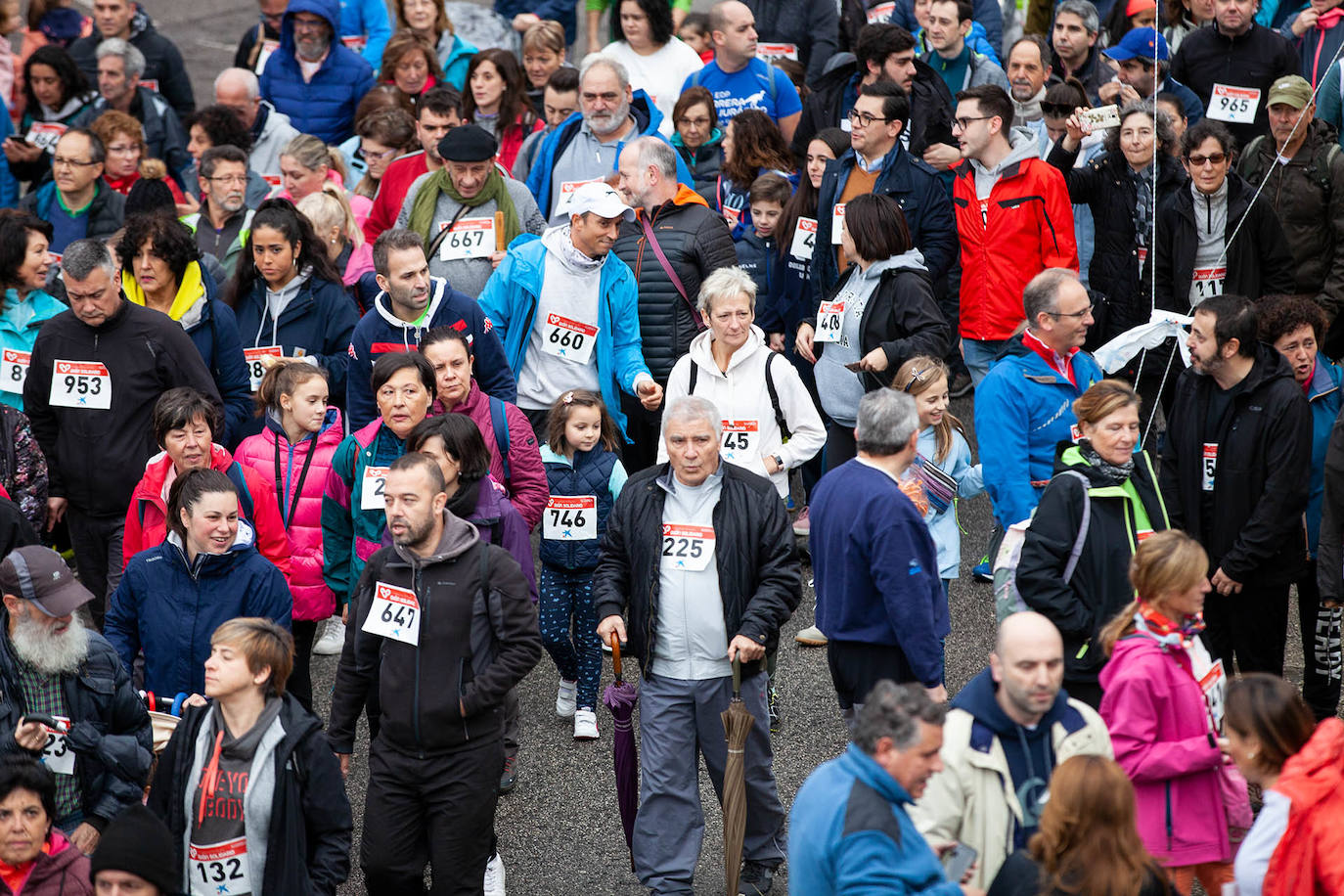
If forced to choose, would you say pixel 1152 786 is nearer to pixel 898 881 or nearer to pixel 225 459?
pixel 898 881

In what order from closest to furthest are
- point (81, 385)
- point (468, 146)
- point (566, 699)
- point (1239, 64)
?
point (81, 385) → point (566, 699) → point (468, 146) → point (1239, 64)

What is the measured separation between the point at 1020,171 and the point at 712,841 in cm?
402

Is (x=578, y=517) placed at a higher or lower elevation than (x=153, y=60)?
lower

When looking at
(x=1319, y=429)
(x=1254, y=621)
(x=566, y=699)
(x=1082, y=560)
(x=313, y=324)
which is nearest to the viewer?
(x=1082, y=560)

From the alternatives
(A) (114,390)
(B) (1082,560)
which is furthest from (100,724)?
(B) (1082,560)

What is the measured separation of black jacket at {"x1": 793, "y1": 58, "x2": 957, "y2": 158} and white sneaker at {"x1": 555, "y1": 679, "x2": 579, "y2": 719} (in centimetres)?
387

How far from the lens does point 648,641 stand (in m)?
6.07

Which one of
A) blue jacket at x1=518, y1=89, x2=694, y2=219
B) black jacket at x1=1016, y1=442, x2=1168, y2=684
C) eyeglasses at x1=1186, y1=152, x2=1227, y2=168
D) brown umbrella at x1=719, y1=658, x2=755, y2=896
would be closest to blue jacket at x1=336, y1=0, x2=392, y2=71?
blue jacket at x1=518, y1=89, x2=694, y2=219

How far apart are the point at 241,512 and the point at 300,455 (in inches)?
27.5

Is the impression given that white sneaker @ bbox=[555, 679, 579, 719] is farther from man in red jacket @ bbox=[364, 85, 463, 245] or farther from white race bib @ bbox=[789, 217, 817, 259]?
man in red jacket @ bbox=[364, 85, 463, 245]

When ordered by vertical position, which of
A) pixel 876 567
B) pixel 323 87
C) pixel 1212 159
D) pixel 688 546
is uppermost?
pixel 323 87

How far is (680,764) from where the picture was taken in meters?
6.11

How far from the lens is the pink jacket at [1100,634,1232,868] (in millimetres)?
5023

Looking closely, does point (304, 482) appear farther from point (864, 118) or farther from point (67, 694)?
point (864, 118)
